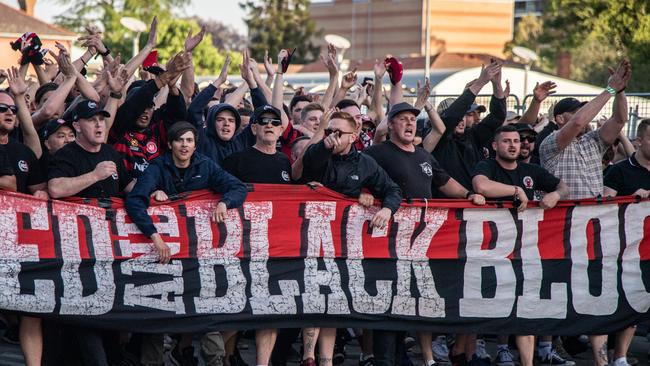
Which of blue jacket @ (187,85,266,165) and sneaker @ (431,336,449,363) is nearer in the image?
blue jacket @ (187,85,266,165)

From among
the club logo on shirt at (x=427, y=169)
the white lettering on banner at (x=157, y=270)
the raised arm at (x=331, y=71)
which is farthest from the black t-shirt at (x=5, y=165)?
the raised arm at (x=331, y=71)

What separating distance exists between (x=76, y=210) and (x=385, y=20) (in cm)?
10430

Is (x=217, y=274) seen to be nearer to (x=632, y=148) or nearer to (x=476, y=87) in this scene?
(x=476, y=87)

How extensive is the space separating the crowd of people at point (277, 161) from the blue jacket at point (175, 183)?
1cm

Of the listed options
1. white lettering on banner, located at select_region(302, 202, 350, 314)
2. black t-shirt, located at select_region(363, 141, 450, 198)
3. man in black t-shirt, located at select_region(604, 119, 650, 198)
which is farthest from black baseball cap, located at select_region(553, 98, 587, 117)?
white lettering on banner, located at select_region(302, 202, 350, 314)

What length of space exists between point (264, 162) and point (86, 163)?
1473 mm

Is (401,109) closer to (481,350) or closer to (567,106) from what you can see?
(567,106)

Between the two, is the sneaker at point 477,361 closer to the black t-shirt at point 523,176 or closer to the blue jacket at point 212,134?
the black t-shirt at point 523,176

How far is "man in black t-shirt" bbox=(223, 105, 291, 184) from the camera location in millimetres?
8883

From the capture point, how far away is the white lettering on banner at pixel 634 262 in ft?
30.7

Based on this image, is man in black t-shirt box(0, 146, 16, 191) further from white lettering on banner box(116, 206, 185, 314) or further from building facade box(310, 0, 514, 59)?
building facade box(310, 0, 514, 59)

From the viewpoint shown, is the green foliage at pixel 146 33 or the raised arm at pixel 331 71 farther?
the green foliage at pixel 146 33

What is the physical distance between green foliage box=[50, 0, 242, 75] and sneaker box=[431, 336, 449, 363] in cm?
4625

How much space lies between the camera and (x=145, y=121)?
9258 mm
